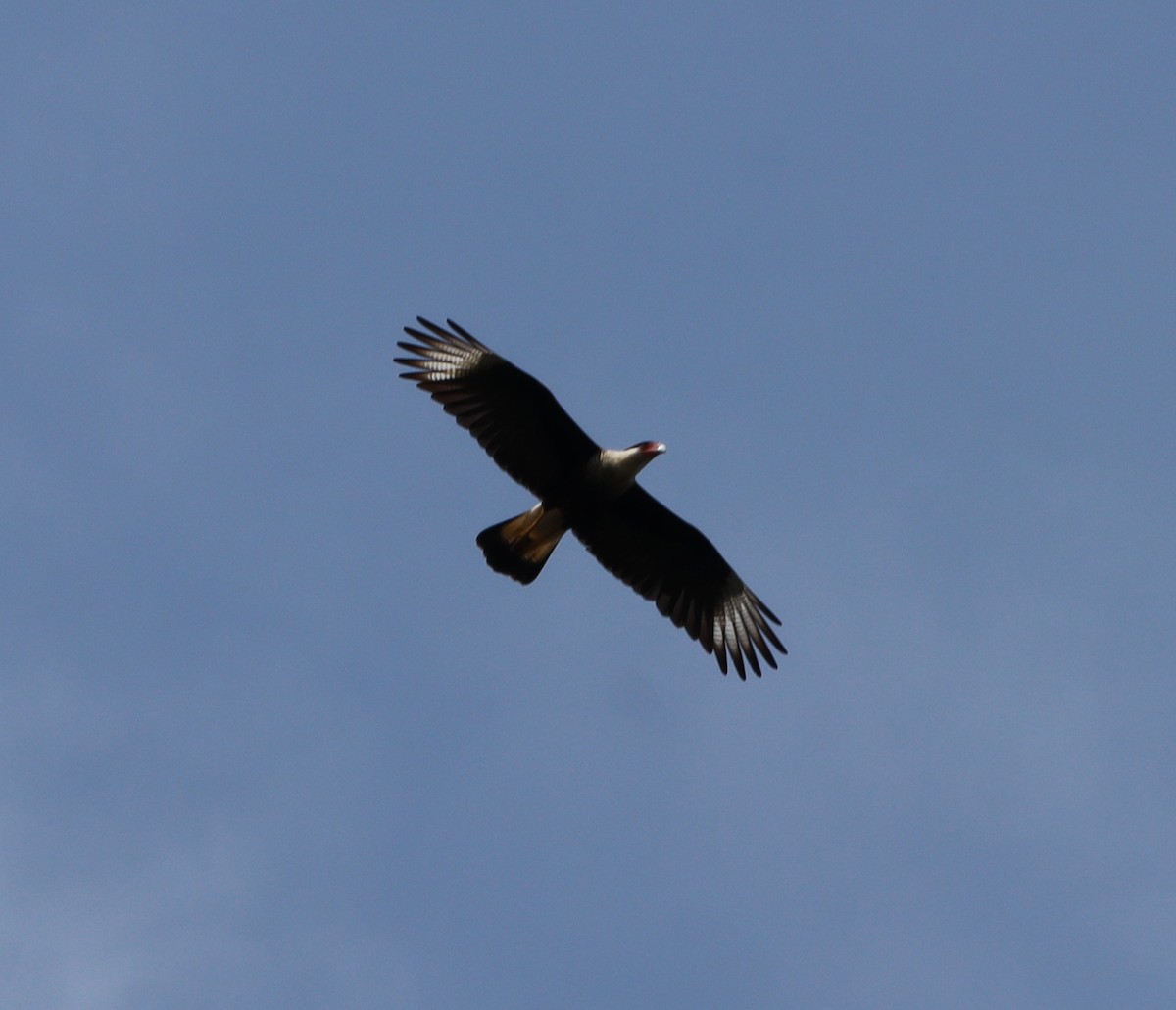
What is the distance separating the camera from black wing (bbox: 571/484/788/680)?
48.9 ft

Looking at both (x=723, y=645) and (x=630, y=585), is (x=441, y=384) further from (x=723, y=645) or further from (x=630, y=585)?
(x=723, y=645)

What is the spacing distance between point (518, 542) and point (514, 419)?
3.24 ft

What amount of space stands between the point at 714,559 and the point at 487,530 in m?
1.95

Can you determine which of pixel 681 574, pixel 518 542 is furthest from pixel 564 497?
pixel 681 574

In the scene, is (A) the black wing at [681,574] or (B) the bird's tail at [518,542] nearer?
(B) the bird's tail at [518,542]

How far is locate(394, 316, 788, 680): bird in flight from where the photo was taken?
47.3ft

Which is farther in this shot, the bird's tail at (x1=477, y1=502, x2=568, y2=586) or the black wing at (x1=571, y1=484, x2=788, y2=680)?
the black wing at (x1=571, y1=484, x2=788, y2=680)

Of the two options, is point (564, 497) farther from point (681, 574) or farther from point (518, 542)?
point (681, 574)

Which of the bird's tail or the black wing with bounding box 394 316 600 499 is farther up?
the black wing with bounding box 394 316 600 499

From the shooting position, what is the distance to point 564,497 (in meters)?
14.5

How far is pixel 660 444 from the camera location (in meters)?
14.2

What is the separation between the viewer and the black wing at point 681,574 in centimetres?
1489

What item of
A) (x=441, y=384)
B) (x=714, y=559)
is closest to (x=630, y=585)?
(x=714, y=559)

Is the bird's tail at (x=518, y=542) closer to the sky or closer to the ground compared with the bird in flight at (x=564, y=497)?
closer to the ground
